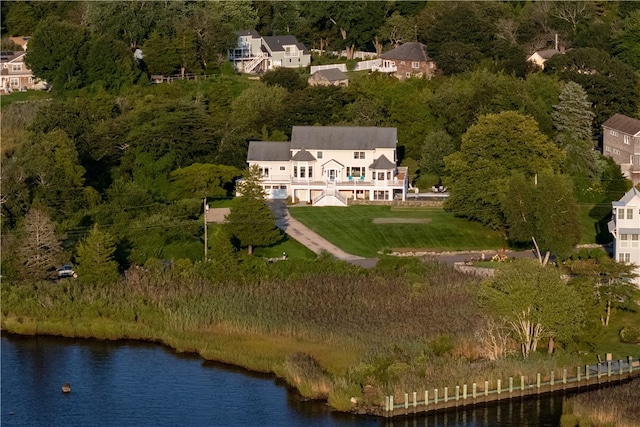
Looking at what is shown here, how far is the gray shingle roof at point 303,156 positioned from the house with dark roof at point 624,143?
16.9 m

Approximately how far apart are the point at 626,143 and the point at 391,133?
512 inches

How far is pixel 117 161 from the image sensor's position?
3275 inches

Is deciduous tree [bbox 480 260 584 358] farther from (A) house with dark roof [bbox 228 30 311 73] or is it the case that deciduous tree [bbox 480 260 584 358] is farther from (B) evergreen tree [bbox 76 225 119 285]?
(A) house with dark roof [bbox 228 30 311 73]

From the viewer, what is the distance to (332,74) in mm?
102812

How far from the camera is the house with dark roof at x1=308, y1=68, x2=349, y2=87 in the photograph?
102 metres

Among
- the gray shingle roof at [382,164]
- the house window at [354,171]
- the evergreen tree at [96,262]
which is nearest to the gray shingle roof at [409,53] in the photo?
the house window at [354,171]

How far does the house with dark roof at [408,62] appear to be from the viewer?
102 m

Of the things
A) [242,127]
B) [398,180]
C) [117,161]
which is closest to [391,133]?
[398,180]

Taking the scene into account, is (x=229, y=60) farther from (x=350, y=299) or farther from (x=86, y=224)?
(x=350, y=299)

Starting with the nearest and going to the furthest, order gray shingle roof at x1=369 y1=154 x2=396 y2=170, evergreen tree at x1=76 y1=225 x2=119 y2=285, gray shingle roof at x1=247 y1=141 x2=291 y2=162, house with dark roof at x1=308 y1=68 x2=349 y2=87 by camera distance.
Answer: evergreen tree at x1=76 y1=225 x2=119 y2=285 < gray shingle roof at x1=369 y1=154 x2=396 y2=170 < gray shingle roof at x1=247 y1=141 x2=291 y2=162 < house with dark roof at x1=308 y1=68 x2=349 y2=87

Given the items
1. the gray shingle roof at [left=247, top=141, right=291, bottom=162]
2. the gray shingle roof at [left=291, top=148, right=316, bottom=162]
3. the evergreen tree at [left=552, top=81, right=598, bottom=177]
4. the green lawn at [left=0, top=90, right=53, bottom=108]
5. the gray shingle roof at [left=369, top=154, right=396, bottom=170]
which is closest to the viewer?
the gray shingle roof at [left=369, top=154, right=396, bottom=170]

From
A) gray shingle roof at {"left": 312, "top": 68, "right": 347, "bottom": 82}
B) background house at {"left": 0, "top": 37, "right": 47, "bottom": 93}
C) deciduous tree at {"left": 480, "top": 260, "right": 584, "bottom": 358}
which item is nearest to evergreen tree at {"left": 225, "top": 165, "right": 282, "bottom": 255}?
deciduous tree at {"left": 480, "top": 260, "right": 584, "bottom": 358}

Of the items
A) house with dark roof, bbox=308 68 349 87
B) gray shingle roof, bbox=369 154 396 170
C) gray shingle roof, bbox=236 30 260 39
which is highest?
gray shingle roof, bbox=236 30 260 39

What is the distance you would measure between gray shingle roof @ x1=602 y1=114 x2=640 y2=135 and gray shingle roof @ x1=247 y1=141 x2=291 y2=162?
60.0 ft
